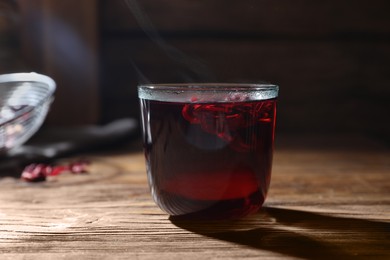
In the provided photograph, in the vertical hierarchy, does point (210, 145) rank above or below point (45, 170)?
above

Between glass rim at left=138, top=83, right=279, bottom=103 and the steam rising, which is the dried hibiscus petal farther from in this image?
the steam rising

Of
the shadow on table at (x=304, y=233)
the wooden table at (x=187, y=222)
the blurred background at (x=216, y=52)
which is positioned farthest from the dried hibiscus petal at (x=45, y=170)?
the blurred background at (x=216, y=52)

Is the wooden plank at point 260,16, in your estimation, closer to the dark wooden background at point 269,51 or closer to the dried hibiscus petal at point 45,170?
the dark wooden background at point 269,51

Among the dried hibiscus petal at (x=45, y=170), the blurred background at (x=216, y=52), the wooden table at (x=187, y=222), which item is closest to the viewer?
the wooden table at (x=187, y=222)

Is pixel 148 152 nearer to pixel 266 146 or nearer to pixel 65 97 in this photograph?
pixel 266 146

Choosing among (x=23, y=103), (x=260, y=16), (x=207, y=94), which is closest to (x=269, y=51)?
(x=260, y=16)

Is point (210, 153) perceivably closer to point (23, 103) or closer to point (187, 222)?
point (187, 222)

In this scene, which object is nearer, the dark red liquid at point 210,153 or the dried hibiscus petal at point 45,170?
the dark red liquid at point 210,153
